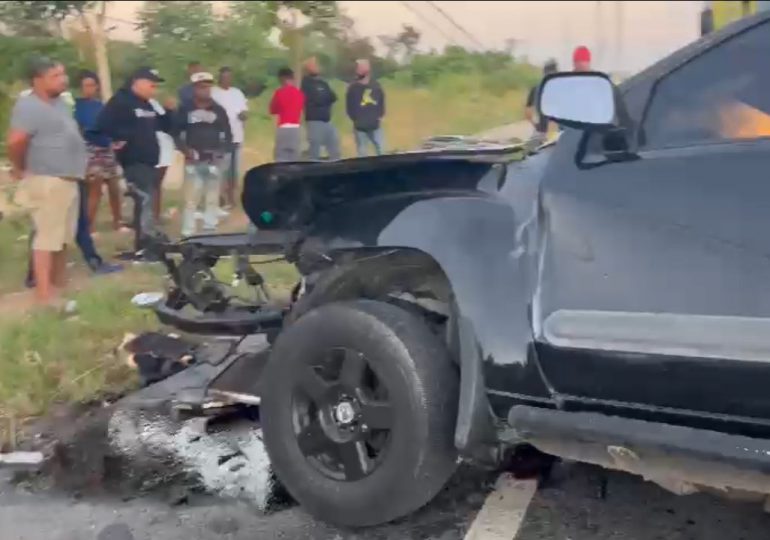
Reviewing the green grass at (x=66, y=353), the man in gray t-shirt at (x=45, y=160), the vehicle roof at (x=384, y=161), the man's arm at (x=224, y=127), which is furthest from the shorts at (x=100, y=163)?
the vehicle roof at (x=384, y=161)

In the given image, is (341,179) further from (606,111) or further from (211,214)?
(211,214)

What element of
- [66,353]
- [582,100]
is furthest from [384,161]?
[66,353]

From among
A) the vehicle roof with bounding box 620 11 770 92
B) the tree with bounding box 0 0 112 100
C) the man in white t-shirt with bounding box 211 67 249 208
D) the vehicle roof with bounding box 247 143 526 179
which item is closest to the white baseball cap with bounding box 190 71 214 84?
the man in white t-shirt with bounding box 211 67 249 208

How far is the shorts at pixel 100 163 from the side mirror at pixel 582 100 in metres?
7.52

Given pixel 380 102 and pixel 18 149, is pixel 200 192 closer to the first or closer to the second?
pixel 18 149

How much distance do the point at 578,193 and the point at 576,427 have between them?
67cm

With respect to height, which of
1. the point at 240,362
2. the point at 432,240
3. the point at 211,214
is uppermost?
the point at 432,240

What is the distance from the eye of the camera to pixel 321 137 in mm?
13227

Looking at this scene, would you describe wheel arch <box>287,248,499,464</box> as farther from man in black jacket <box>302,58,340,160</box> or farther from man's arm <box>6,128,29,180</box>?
man in black jacket <box>302,58,340,160</box>

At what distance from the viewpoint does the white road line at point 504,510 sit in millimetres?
3539

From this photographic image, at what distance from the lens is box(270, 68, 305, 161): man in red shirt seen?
12734mm

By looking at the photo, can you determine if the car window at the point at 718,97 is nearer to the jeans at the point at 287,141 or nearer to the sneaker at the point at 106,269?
the sneaker at the point at 106,269

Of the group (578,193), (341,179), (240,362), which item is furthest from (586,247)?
(240,362)

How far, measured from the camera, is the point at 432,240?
3.36 m
